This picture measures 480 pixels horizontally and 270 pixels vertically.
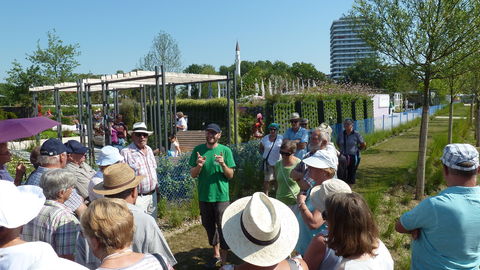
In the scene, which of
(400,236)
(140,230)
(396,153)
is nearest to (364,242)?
(140,230)

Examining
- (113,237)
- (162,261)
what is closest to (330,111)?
(162,261)

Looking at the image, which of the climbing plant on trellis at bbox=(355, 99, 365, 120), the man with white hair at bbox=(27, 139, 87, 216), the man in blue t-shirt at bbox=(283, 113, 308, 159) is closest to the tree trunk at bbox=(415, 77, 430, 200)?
the man in blue t-shirt at bbox=(283, 113, 308, 159)

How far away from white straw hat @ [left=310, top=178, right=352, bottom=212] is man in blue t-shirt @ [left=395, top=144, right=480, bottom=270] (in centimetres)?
48

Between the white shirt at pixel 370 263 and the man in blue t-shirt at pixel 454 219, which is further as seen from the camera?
the man in blue t-shirt at pixel 454 219

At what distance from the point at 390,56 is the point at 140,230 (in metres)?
6.80

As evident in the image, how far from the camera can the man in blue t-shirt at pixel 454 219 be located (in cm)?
235

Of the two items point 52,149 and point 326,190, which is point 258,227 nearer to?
point 326,190

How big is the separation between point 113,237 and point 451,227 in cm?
206

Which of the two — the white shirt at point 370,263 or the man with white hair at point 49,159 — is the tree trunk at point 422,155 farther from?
the man with white hair at point 49,159

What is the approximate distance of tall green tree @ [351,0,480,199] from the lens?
6848 millimetres

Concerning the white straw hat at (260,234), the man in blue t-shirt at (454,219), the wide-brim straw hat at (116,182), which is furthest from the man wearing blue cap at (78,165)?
the man in blue t-shirt at (454,219)

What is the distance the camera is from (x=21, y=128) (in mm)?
4523

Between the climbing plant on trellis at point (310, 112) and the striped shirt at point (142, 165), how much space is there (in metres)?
9.44

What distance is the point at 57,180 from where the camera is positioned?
8.95 feet
